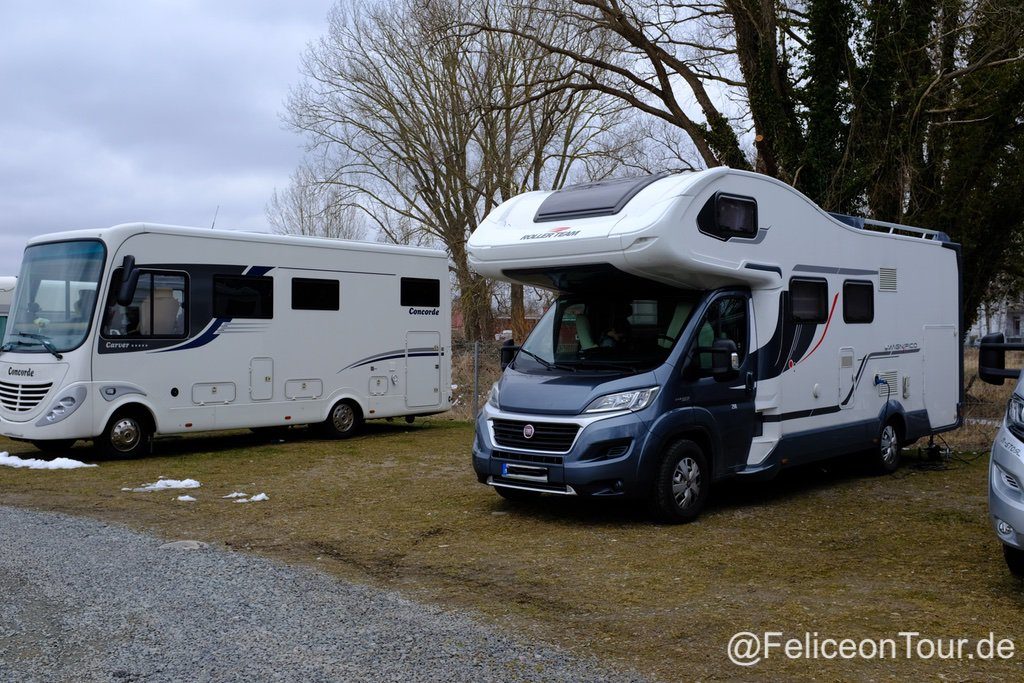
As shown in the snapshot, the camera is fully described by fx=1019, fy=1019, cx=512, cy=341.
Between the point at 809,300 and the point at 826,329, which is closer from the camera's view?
the point at 809,300

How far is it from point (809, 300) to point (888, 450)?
8.53 feet

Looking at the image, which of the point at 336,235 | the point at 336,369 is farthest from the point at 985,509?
the point at 336,235

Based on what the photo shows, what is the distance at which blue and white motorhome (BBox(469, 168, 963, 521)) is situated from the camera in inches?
328

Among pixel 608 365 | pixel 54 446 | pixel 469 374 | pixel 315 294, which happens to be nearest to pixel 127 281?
pixel 54 446

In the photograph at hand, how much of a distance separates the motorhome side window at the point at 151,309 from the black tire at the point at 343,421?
285 cm

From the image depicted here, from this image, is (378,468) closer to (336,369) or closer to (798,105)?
(336,369)

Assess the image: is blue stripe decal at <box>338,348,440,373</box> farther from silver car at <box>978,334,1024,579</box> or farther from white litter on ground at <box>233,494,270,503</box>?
silver car at <box>978,334,1024,579</box>

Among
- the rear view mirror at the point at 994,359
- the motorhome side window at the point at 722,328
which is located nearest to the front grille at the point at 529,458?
the motorhome side window at the point at 722,328

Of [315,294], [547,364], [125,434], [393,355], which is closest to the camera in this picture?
[547,364]

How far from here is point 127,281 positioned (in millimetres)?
12312

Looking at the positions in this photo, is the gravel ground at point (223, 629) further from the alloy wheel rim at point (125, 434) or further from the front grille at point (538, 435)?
the alloy wheel rim at point (125, 434)

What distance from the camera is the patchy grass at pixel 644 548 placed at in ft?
18.6

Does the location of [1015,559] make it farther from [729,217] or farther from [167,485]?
[167,485]

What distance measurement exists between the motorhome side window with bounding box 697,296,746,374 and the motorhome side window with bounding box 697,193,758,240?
0.60 m
